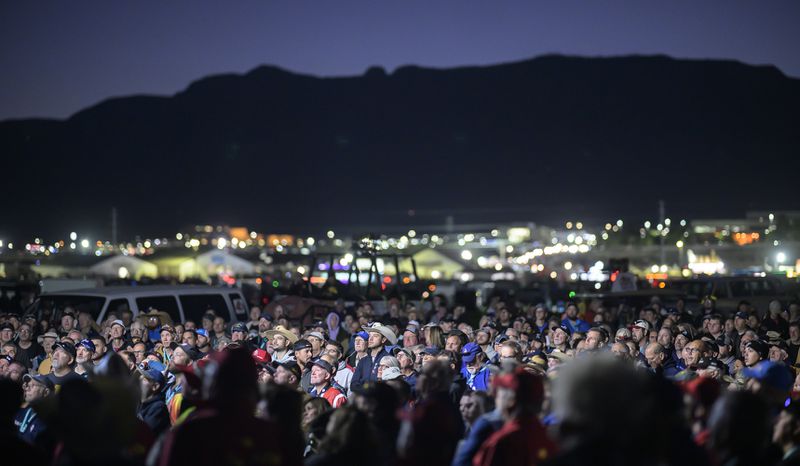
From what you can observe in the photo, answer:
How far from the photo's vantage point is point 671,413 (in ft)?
13.7

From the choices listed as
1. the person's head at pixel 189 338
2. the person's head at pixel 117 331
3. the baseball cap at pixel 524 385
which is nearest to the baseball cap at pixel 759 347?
the baseball cap at pixel 524 385

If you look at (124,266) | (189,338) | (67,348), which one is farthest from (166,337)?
(124,266)

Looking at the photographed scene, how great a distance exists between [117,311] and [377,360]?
6914 mm

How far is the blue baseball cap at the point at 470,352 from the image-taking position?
9.26 metres

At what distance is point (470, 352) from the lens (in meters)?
9.40

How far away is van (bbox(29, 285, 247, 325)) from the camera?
15.1 meters

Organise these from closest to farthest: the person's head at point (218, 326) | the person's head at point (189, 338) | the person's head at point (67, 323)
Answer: the person's head at point (189, 338)
the person's head at point (67, 323)
the person's head at point (218, 326)

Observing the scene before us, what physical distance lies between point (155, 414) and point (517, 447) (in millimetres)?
3318

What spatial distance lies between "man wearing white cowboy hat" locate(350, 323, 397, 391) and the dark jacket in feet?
8.11

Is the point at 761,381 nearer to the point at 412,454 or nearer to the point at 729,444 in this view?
the point at 729,444

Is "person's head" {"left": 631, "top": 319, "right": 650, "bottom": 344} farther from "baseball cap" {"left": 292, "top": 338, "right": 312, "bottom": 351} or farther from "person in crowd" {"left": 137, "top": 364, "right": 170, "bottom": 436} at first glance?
"person in crowd" {"left": 137, "top": 364, "right": 170, "bottom": 436}

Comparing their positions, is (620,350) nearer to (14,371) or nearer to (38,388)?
(38,388)

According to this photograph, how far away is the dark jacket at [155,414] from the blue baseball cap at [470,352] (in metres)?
3.35

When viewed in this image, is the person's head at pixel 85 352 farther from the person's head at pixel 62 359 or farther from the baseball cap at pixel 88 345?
the person's head at pixel 62 359
